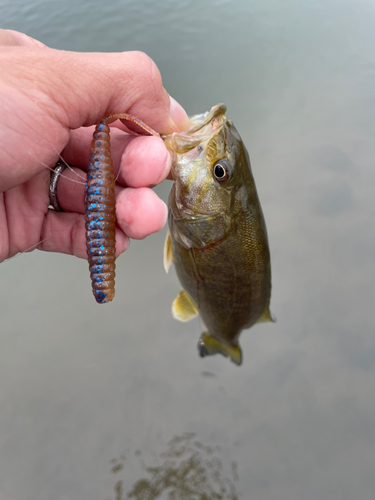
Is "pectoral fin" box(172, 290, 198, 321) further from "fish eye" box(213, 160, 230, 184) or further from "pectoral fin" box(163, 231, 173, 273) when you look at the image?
"fish eye" box(213, 160, 230, 184)

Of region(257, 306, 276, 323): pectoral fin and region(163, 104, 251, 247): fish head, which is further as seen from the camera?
region(257, 306, 276, 323): pectoral fin

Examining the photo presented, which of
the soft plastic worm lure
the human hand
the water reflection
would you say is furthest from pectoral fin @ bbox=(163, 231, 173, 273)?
the water reflection

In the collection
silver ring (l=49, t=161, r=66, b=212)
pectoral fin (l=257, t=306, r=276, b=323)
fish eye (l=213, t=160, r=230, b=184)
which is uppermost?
fish eye (l=213, t=160, r=230, b=184)

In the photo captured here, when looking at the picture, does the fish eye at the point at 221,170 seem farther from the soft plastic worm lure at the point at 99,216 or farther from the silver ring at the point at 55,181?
the silver ring at the point at 55,181

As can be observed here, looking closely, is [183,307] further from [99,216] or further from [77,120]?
[77,120]

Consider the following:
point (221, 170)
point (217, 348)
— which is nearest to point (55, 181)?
point (221, 170)

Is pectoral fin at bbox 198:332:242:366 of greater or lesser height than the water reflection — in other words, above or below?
above

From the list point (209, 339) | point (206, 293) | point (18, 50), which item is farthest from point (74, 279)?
point (18, 50)
